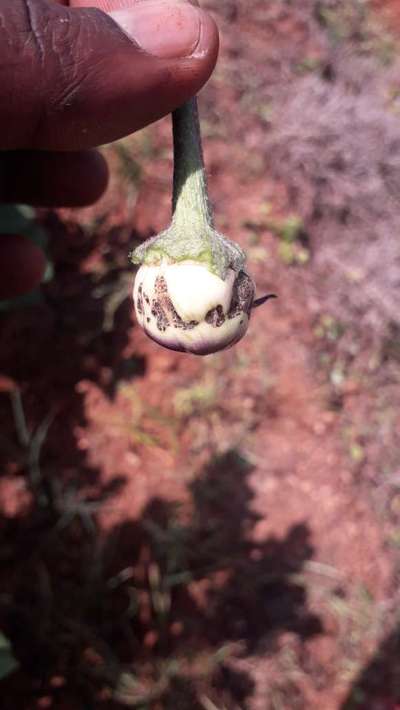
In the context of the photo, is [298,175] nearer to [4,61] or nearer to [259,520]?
[259,520]

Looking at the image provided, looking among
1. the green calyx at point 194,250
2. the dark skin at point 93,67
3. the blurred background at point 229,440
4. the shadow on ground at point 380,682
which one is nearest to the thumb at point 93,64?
the dark skin at point 93,67

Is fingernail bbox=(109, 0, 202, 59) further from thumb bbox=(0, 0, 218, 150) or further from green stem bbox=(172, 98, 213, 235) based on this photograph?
green stem bbox=(172, 98, 213, 235)

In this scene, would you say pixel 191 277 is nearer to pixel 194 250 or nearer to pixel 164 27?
pixel 194 250

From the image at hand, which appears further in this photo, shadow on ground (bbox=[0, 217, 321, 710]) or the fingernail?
shadow on ground (bbox=[0, 217, 321, 710])

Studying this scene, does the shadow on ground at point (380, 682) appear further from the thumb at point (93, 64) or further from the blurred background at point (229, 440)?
the thumb at point (93, 64)

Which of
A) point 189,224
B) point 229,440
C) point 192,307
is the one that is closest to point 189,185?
point 189,224

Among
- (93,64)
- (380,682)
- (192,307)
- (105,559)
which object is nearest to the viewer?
(192,307)

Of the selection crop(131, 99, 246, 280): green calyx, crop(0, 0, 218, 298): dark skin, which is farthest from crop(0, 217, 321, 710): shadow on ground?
crop(131, 99, 246, 280): green calyx
